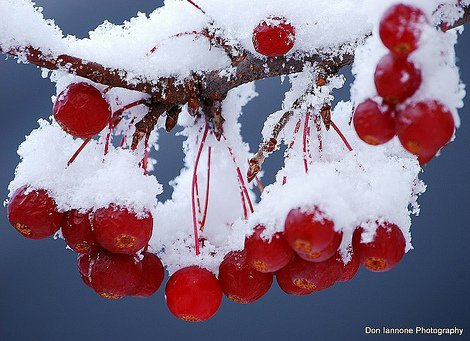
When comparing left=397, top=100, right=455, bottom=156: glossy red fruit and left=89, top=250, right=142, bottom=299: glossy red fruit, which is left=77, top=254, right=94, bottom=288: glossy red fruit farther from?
left=397, top=100, right=455, bottom=156: glossy red fruit

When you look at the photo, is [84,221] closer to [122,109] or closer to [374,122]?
[122,109]

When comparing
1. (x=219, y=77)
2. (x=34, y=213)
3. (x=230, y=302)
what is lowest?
(x=230, y=302)

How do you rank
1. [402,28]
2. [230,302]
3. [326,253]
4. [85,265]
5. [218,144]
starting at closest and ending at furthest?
[402,28], [326,253], [85,265], [218,144], [230,302]

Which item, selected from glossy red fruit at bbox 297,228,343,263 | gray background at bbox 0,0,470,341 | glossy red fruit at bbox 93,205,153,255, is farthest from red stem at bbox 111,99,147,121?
gray background at bbox 0,0,470,341

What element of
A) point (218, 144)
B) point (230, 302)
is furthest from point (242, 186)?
point (230, 302)

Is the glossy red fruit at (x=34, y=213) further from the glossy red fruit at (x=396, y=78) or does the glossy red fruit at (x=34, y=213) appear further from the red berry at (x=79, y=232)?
the glossy red fruit at (x=396, y=78)

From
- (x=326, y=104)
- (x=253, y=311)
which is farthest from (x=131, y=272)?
(x=253, y=311)

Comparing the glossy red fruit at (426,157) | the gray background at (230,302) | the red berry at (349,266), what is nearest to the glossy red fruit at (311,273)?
the red berry at (349,266)

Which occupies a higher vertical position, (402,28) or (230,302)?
(402,28)
